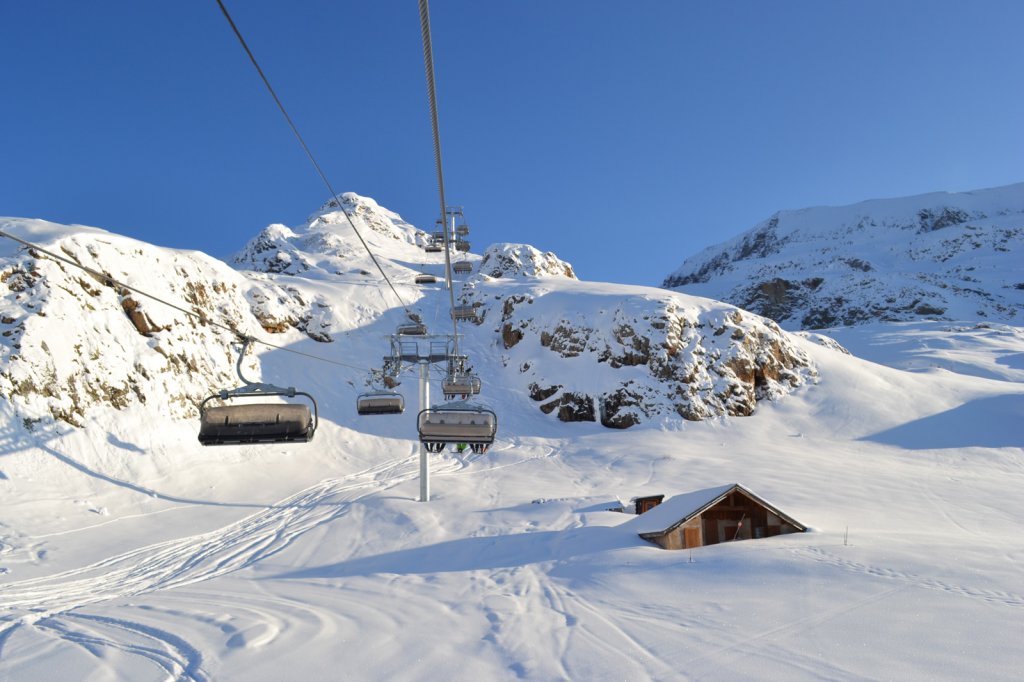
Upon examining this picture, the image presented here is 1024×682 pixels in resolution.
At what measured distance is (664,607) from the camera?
32.2ft

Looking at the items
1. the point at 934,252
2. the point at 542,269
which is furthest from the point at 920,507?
the point at 934,252

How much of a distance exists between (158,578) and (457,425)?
31.2 ft

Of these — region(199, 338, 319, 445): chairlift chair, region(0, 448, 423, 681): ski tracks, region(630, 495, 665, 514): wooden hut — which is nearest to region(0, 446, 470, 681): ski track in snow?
region(0, 448, 423, 681): ski tracks

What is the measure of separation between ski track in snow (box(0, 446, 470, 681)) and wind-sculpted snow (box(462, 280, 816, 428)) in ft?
50.8

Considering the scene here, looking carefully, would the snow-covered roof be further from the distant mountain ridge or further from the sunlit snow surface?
the distant mountain ridge

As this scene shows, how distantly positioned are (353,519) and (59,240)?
18473 mm

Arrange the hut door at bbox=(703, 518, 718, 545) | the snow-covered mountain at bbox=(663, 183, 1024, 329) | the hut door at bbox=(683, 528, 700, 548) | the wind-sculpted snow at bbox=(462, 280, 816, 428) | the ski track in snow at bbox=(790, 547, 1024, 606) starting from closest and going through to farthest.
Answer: the ski track in snow at bbox=(790, 547, 1024, 606), the hut door at bbox=(683, 528, 700, 548), the hut door at bbox=(703, 518, 718, 545), the wind-sculpted snow at bbox=(462, 280, 816, 428), the snow-covered mountain at bbox=(663, 183, 1024, 329)

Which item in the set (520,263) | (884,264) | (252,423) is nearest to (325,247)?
(520,263)

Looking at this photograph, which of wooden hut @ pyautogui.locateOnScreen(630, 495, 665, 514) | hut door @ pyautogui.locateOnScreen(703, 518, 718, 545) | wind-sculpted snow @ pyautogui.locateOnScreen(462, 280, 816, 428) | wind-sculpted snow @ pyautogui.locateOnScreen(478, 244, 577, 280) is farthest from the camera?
wind-sculpted snow @ pyautogui.locateOnScreen(478, 244, 577, 280)

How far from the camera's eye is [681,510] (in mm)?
13992

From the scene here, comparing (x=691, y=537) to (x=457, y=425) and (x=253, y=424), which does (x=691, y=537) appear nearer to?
(x=457, y=425)

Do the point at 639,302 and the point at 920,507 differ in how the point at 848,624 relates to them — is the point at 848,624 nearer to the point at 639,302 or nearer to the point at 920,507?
the point at 920,507

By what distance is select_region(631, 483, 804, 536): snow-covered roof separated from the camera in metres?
13.5

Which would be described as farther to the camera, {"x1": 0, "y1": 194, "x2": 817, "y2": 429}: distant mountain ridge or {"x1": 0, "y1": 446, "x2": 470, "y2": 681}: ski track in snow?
{"x1": 0, "y1": 194, "x2": 817, "y2": 429}: distant mountain ridge
